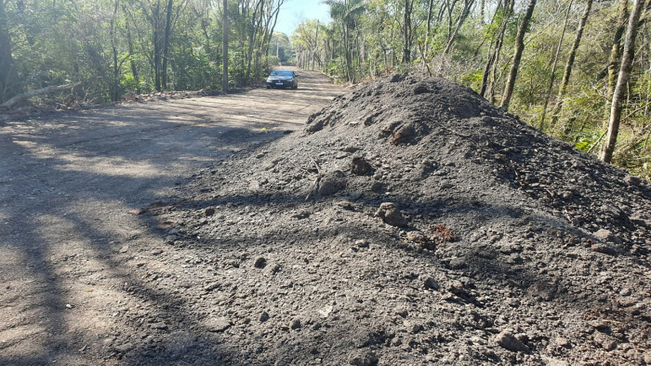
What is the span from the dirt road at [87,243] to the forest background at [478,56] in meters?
5.87

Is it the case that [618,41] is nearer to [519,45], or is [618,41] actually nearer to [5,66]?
[519,45]

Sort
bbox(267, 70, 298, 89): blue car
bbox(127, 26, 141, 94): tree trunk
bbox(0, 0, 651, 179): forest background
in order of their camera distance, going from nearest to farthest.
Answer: bbox(0, 0, 651, 179): forest background → bbox(127, 26, 141, 94): tree trunk → bbox(267, 70, 298, 89): blue car

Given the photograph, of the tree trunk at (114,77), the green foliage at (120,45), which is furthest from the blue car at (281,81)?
the tree trunk at (114,77)

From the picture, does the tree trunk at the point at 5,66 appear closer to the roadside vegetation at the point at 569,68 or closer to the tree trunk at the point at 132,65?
the tree trunk at the point at 132,65

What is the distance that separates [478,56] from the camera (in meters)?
12.6

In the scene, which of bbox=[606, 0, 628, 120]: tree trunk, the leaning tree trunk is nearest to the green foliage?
the leaning tree trunk

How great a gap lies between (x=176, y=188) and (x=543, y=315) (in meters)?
4.14

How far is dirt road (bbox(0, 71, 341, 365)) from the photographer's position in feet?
6.68

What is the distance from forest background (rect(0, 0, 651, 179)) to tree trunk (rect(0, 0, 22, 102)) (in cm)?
3

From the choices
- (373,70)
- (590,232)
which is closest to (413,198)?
(590,232)

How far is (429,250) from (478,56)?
12.0 metres

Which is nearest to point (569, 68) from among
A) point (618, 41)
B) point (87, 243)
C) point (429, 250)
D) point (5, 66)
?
point (618, 41)

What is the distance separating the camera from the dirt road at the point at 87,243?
2035mm

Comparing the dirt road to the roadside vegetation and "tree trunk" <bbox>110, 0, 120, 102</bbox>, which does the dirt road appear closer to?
the roadside vegetation
